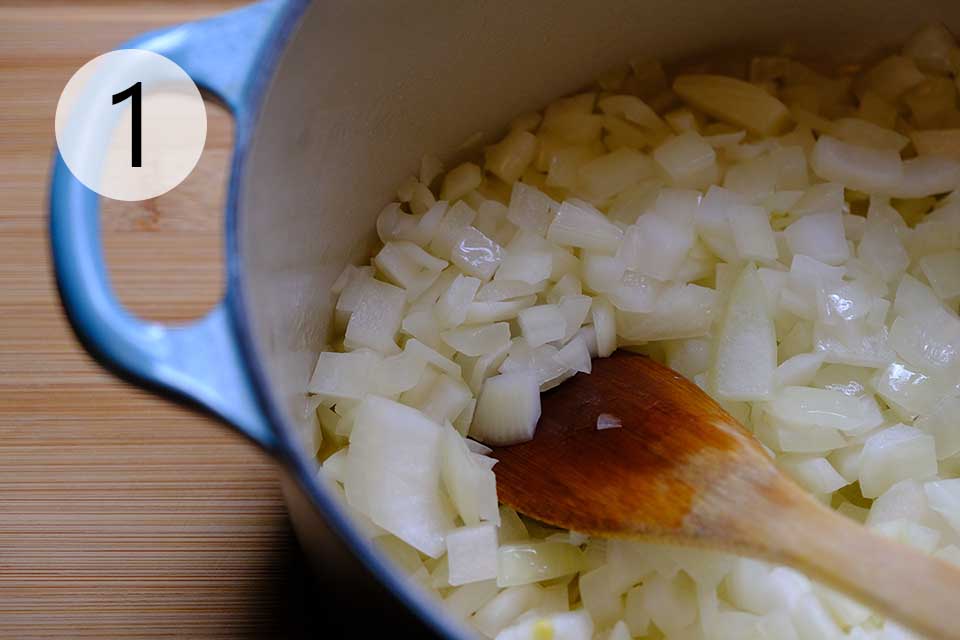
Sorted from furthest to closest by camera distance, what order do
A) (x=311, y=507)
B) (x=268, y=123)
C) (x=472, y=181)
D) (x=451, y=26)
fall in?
1. (x=472, y=181)
2. (x=451, y=26)
3. (x=268, y=123)
4. (x=311, y=507)

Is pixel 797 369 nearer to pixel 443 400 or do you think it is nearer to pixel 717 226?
pixel 717 226

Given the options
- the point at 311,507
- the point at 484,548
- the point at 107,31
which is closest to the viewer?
the point at 311,507

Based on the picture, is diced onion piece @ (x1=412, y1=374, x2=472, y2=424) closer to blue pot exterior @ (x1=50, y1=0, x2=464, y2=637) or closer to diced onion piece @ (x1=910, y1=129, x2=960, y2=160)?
blue pot exterior @ (x1=50, y1=0, x2=464, y2=637)

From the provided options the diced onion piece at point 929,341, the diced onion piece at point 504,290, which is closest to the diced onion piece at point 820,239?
the diced onion piece at point 929,341

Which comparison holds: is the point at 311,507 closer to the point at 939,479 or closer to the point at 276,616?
the point at 276,616

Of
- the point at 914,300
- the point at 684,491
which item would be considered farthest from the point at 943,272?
the point at 684,491

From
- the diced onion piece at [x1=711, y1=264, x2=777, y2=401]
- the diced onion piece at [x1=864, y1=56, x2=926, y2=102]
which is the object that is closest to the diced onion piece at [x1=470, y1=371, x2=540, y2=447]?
the diced onion piece at [x1=711, y1=264, x2=777, y2=401]

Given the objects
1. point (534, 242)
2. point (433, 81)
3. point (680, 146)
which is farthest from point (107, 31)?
point (680, 146)

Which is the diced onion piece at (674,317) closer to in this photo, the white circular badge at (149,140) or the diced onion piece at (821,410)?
the diced onion piece at (821,410)
